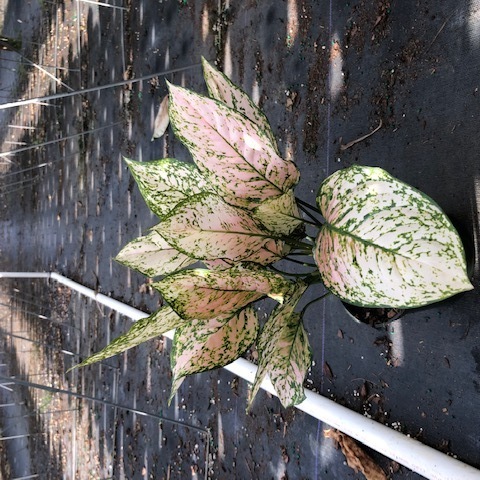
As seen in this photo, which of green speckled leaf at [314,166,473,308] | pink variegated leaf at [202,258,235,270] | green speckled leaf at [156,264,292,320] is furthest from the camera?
pink variegated leaf at [202,258,235,270]

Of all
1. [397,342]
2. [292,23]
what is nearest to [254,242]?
[397,342]

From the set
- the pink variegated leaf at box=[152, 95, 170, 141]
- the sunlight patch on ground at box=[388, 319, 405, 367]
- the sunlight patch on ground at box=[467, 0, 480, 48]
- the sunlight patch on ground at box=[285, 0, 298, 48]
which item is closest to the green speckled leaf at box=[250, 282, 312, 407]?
the sunlight patch on ground at box=[388, 319, 405, 367]

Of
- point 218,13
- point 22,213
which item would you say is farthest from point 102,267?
point 22,213

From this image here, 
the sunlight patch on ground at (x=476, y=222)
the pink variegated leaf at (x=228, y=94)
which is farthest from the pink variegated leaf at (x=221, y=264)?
the sunlight patch on ground at (x=476, y=222)

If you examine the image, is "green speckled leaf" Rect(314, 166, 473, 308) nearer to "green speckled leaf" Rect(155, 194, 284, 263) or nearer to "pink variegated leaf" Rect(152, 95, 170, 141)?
"green speckled leaf" Rect(155, 194, 284, 263)

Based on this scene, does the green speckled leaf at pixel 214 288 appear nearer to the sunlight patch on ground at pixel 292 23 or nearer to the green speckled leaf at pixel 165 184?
the green speckled leaf at pixel 165 184

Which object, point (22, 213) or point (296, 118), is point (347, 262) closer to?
point (296, 118)

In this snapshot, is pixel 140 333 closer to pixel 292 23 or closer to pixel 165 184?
pixel 165 184
